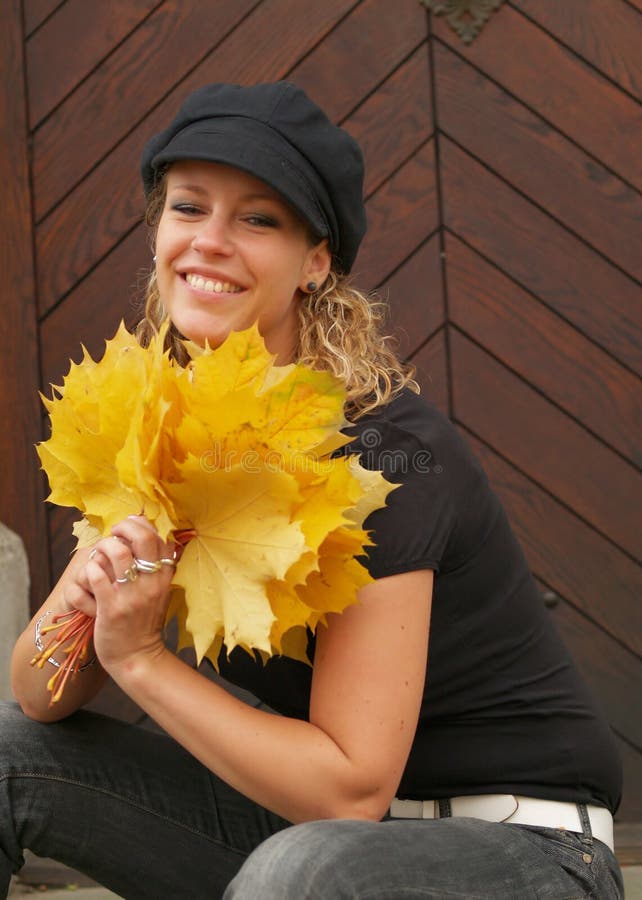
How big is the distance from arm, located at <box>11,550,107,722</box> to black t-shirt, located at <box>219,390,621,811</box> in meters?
0.30

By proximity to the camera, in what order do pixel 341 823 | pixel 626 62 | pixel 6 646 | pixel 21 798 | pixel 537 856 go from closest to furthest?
pixel 341 823
pixel 537 856
pixel 21 798
pixel 6 646
pixel 626 62

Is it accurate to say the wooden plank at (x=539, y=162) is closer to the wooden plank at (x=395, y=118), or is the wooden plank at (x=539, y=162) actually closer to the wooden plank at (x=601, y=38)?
the wooden plank at (x=395, y=118)

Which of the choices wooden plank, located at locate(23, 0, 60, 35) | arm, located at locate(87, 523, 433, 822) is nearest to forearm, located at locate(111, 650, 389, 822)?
arm, located at locate(87, 523, 433, 822)

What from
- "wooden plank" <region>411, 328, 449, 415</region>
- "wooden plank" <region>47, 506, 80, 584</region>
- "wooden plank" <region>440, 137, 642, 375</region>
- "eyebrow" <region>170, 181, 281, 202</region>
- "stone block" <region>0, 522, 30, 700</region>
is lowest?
"stone block" <region>0, 522, 30, 700</region>

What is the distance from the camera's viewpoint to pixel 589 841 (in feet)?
5.67

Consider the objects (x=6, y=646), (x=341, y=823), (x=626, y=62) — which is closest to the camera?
(x=341, y=823)

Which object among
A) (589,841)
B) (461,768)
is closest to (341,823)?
(461,768)

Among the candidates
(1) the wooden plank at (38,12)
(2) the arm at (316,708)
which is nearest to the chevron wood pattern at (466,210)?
(1) the wooden plank at (38,12)

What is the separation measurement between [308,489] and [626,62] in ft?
6.32

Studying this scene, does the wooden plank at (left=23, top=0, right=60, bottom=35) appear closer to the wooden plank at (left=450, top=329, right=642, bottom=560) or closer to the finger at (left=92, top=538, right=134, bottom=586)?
the wooden plank at (left=450, top=329, right=642, bottom=560)

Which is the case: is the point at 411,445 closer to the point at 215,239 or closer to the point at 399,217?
the point at 215,239

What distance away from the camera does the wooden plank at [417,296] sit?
10.1 feet

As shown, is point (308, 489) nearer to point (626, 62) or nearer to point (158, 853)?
point (158, 853)

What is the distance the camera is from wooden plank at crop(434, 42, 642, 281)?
3043 mm
